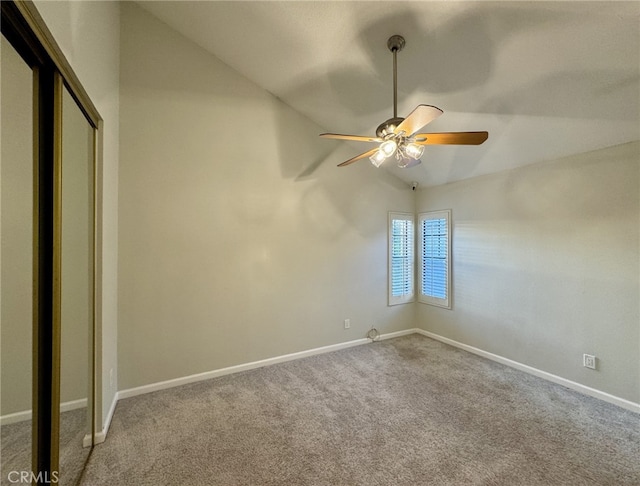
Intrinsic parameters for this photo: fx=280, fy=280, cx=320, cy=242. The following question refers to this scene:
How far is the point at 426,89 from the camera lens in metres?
2.57

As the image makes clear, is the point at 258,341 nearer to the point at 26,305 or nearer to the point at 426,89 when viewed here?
the point at 26,305

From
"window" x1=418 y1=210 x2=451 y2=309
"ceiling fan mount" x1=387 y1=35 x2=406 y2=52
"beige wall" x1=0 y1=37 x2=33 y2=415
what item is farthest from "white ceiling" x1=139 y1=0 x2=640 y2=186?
"beige wall" x1=0 y1=37 x2=33 y2=415

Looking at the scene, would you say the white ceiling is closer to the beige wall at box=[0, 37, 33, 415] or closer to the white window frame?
the white window frame

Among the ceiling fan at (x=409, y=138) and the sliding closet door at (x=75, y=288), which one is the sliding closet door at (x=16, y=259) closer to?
the sliding closet door at (x=75, y=288)

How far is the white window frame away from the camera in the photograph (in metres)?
4.27

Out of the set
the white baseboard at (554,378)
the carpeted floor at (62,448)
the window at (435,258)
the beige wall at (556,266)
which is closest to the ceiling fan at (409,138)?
the beige wall at (556,266)

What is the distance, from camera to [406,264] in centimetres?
446

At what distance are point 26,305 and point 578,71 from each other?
3.52m

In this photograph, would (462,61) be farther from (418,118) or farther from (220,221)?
(220,221)

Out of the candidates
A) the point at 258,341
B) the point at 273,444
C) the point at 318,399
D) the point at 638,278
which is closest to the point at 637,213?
the point at 638,278

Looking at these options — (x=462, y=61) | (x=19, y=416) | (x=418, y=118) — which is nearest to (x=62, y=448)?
(x=19, y=416)

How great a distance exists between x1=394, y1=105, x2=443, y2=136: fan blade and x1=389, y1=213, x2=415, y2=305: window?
102 inches

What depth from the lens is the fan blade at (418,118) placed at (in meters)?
1.50

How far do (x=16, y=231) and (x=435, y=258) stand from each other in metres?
4.34
